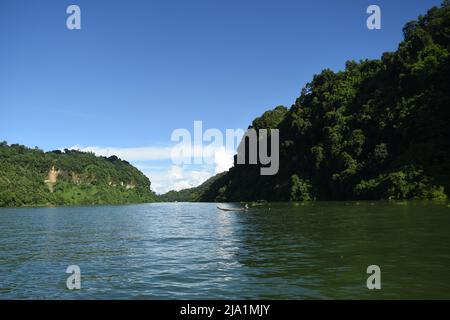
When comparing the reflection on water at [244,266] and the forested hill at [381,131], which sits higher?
the forested hill at [381,131]

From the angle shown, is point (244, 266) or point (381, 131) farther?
point (381, 131)

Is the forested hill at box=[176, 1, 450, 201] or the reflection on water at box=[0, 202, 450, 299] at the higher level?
the forested hill at box=[176, 1, 450, 201]

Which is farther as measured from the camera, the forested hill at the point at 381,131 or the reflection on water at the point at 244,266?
the forested hill at the point at 381,131

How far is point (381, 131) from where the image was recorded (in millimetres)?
130875

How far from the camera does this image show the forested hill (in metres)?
111

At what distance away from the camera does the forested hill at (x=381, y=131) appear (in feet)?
364

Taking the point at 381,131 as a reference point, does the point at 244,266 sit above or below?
below

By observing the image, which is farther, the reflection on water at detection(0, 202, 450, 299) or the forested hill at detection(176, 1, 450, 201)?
the forested hill at detection(176, 1, 450, 201)

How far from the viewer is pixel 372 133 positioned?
13600 cm
